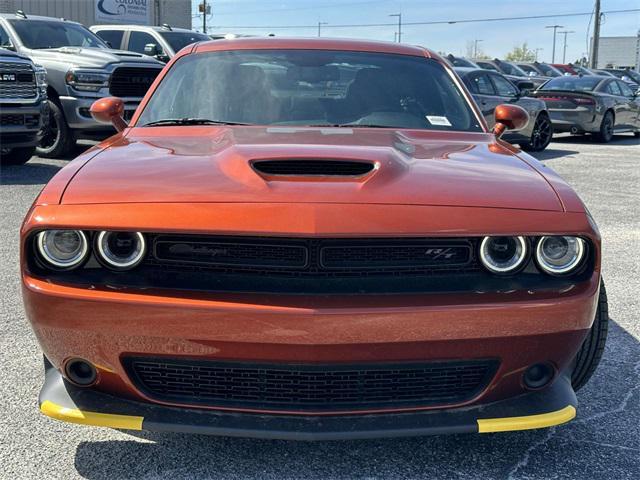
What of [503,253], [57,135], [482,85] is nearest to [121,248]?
[503,253]

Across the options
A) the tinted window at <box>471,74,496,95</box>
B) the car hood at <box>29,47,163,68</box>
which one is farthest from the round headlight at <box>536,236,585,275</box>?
the tinted window at <box>471,74,496,95</box>

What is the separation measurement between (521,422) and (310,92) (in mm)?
2011

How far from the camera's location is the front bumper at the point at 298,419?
2342 mm

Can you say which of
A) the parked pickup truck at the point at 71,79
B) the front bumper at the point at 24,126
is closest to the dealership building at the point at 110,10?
the parked pickup truck at the point at 71,79

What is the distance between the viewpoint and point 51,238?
8.02 feet

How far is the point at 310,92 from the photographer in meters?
3.80

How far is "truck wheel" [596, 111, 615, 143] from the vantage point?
1608 cm

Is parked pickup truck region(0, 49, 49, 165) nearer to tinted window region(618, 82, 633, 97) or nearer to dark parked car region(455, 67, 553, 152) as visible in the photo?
dark parked car region(455, 67, 553, 152)

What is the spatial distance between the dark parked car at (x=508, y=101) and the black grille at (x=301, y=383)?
10261 millimetres

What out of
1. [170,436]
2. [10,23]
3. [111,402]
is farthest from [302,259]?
[10,23]

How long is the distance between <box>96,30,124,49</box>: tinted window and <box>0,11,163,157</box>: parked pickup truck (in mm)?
3580

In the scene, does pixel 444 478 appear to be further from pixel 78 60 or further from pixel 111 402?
pixel 78 60

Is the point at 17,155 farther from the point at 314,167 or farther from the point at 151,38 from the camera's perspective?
the point at 314,167

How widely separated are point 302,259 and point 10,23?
33.0 feet
